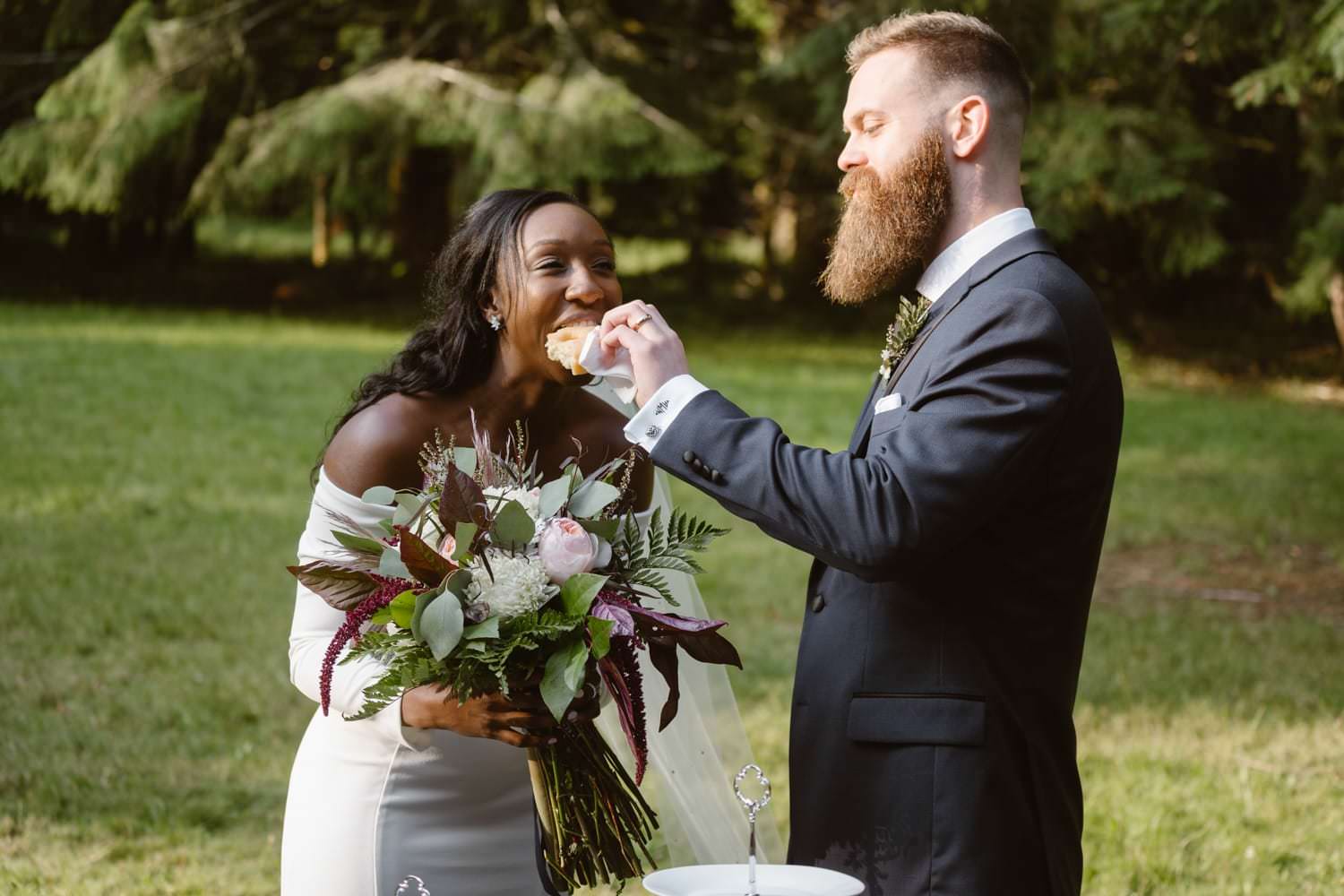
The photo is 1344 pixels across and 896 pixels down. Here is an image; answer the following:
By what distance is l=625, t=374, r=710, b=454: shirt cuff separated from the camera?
2.58 meters

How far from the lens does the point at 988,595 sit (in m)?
2.59

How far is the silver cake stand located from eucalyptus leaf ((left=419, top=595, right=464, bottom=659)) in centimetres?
54

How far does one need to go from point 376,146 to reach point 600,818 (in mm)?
17748

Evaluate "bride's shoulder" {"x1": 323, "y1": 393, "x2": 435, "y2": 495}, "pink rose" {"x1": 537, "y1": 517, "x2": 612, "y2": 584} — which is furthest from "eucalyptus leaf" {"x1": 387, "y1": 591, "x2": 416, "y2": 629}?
"bride's shoulder" {"x1": 323, "y1": 393, "x2": 435, "y2": 495}

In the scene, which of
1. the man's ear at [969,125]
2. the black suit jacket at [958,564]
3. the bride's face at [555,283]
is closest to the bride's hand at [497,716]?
the black suit jacket at [958,564]

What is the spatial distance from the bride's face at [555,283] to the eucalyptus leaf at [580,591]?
896 mm

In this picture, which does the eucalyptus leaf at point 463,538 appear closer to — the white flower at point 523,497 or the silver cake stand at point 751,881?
the white flower at point 523,497

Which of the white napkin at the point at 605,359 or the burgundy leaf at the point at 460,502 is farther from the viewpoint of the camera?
the white napkin at the point at 605,359

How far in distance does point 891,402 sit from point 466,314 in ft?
4.14

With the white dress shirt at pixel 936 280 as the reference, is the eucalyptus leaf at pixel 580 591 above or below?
below

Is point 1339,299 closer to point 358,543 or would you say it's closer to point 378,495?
point 378,495

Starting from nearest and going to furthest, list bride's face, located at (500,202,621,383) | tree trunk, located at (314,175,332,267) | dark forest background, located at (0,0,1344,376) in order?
bride's face, located at (500,202,621,383), dark forest background, located at (0,0,1344,376), tree trunk, located at (314,175,332,267)

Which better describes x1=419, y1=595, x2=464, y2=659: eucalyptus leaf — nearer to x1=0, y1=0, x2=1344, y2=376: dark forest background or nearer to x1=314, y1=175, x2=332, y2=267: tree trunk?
x1=0, y1=0, x2=1344, y2=376: dark forest background

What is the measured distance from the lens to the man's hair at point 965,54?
2.80m
